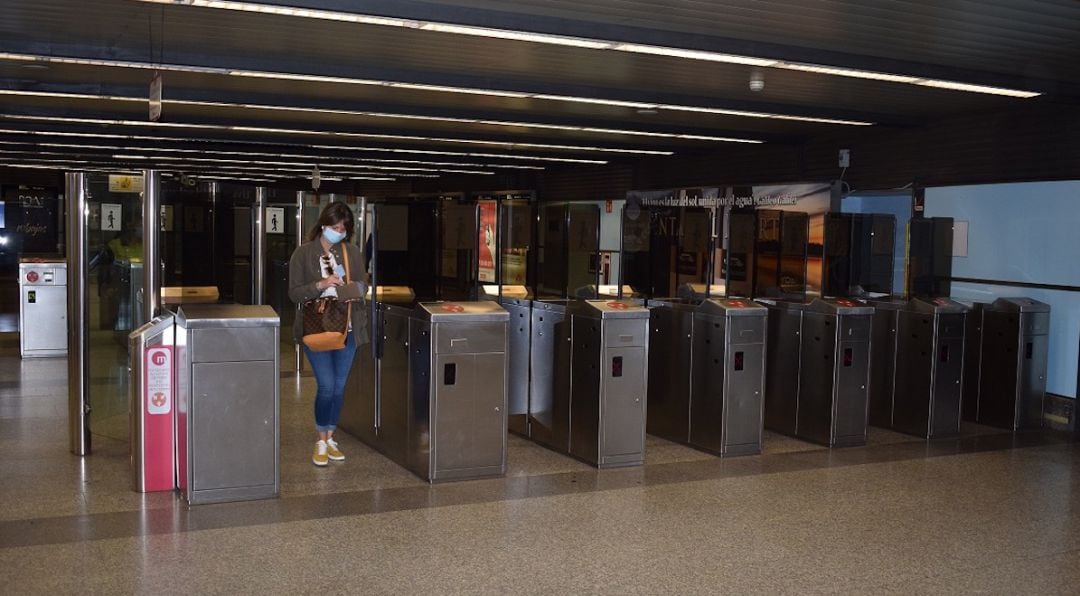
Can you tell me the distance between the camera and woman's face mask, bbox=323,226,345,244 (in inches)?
246

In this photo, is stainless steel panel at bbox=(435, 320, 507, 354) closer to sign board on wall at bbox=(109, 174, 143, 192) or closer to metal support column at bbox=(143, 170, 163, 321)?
metal support column at bbox=(143, 170, 163, 321)

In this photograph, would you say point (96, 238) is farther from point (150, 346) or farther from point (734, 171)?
point (734, 171)

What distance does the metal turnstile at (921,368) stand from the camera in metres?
7.92

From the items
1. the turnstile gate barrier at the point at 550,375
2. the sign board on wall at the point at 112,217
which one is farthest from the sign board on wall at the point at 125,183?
the turnstile gate barrier at the point at 550,375

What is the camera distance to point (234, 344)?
532 centimetres

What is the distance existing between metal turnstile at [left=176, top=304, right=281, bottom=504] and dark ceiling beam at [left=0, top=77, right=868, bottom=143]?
3.65 meters

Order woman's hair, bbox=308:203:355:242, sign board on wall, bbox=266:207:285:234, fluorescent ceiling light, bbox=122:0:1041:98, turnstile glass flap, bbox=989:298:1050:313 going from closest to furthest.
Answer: fluorescent ceiling light, bbox=122:0:1041:98, woman's hair, bbox=308:203:355:242, turnstile glass flap, bbox=989:298:1050:313, sign board on wall, bbox=266:207:285:234

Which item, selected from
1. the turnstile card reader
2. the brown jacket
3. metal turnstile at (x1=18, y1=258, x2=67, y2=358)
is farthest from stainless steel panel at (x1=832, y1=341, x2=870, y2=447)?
metal turnstile at (x1=18, y1=258, x2=67, y2=358)

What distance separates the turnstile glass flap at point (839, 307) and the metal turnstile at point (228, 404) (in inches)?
159

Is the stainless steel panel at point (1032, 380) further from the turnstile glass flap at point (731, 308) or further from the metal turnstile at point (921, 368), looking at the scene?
the turnstile glass flap at point (731, 308)

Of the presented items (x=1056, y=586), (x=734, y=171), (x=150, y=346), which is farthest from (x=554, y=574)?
(x=734, y=171)

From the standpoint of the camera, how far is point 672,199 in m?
13.4

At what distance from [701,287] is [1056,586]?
4079mm

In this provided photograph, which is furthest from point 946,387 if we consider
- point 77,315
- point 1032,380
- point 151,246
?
point 77,315
